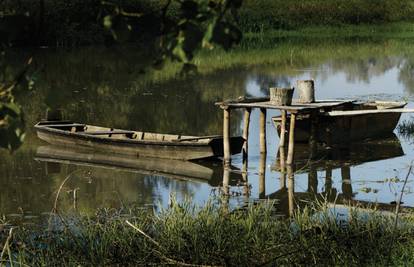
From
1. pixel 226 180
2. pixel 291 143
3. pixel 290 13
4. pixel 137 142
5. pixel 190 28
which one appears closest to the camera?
pixel 190 28

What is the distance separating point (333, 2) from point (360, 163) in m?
41.5

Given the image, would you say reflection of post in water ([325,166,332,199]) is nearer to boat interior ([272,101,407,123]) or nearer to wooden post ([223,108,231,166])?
wooden post ([223,108,231,166])

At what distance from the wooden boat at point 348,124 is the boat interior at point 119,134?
6.12 ft

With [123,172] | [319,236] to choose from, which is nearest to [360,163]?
[123,172]

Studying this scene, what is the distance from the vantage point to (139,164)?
14539mm

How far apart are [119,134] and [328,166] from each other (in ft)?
13.4

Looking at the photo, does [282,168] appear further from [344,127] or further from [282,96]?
[344,127]

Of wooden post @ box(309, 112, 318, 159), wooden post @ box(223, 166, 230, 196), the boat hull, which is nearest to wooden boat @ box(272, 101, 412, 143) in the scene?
the boat hull

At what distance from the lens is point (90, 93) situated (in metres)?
25.5

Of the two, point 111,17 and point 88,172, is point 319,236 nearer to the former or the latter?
point 111,17

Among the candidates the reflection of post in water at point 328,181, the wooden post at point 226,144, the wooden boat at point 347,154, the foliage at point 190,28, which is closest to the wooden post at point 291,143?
the wooden boat at point 347,154

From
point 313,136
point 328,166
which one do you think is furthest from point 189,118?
point 328,166

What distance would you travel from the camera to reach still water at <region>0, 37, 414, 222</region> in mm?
11609

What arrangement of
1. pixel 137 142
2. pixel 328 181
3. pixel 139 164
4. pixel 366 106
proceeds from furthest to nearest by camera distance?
pixel 366 106 < pixel 137 142 < pixel 139 164 < pixel 328 181
